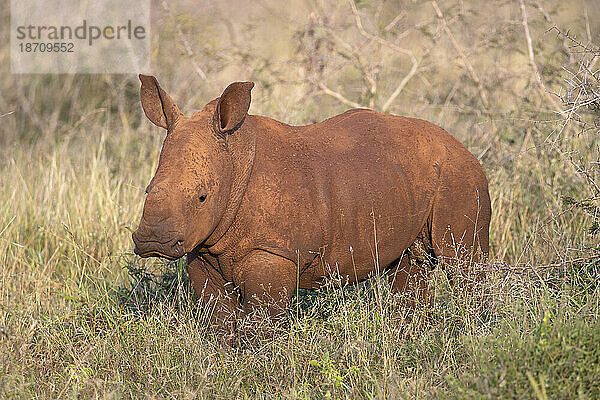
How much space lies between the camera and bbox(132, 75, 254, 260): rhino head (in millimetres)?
3699

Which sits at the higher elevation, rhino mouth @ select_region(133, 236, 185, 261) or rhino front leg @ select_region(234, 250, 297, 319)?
rhino mouth @ select_region(133, 236, 185, 261)

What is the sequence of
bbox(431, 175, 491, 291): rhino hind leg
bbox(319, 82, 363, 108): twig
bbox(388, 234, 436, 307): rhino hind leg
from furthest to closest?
bbox(319, 82, 363, 108): twig < bbox(388, 234, 436, 307): rhino hind leg < bbox(431, 175, 491, 291): rhino hind leg

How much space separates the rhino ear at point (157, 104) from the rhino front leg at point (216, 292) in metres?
0.78

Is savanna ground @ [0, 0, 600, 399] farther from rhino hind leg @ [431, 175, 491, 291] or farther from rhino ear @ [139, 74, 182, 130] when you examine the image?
rhino ear @ [139, 74, 182, 130]

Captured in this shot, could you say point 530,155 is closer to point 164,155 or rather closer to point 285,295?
point 285,295

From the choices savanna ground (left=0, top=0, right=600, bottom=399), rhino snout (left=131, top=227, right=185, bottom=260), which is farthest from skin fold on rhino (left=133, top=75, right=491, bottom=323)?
savanna ground (left=0, top=0, right=600, bottom=399)

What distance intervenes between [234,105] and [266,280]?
919 mm

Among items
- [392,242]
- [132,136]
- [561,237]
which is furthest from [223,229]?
[132,136]

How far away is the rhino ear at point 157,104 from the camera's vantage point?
409 centimetres

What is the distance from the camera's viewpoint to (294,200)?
13.5ft

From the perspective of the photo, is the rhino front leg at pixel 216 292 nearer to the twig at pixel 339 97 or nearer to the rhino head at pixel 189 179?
the rhino head at pixel 189 179

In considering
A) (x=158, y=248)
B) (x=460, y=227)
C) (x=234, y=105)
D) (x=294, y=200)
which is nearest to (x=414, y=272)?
(x=460, y=227)

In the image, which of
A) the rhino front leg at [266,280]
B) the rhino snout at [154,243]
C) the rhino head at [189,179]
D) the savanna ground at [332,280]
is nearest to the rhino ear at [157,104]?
the rhino head at [189,179]

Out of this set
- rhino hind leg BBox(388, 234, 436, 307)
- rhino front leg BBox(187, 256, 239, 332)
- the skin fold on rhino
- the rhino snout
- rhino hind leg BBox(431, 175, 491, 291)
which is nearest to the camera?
the rhino snout
